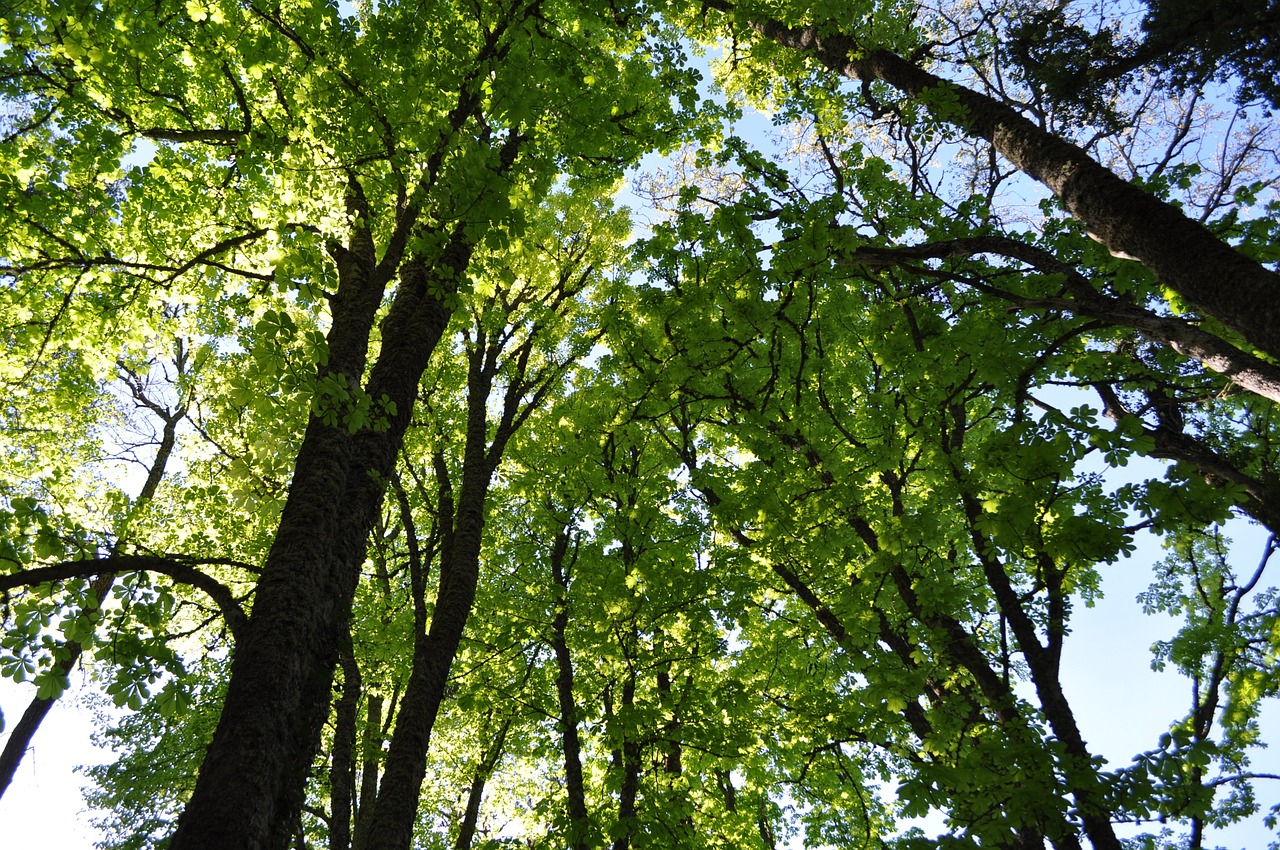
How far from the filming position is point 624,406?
9.47m

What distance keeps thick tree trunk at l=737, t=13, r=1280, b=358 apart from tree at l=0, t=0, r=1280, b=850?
0.11 feet

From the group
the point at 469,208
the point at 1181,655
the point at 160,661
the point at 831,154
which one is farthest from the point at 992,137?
the point at 160,661

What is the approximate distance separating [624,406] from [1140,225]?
6181mm

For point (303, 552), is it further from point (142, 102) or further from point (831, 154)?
point (831, 154)

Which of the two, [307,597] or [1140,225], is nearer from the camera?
[307,597]

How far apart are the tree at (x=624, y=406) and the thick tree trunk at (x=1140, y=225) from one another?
33 mm

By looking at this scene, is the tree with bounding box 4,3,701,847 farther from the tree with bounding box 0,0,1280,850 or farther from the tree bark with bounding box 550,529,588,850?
the tree bark with bounding box 550,529,588,850

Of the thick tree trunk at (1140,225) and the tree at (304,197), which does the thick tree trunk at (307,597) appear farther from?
the thick tree trunk at (1140,225)

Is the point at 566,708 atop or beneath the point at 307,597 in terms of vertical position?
atop

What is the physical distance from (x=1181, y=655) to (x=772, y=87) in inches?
372

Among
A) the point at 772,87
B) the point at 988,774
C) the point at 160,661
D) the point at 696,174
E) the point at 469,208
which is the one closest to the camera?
the point at 160,661

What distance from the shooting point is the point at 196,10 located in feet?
16.0

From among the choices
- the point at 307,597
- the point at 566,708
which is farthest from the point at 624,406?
the point at 307,597

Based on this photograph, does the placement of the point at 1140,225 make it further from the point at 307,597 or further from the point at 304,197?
the point at 304,197
